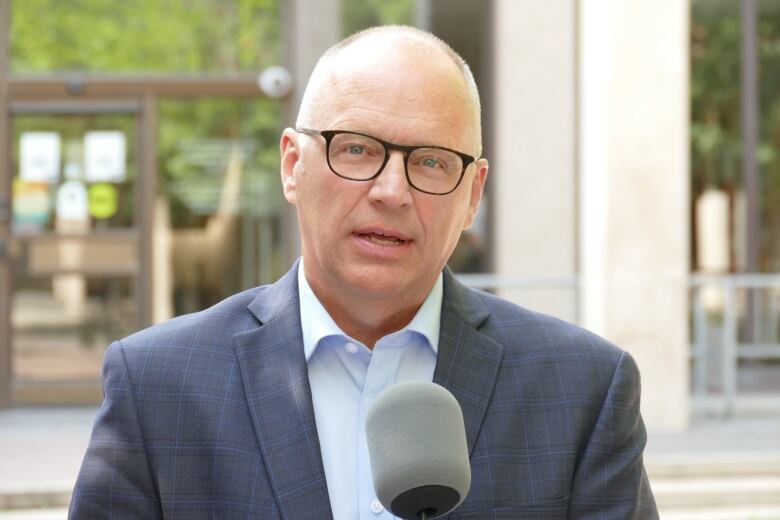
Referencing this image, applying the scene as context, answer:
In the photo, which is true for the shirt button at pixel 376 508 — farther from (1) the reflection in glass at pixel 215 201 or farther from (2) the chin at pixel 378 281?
(1) the reflection in glass at pixel 215 201

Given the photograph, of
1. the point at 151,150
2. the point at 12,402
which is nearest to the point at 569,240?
the point at 151,150

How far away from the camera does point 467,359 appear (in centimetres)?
248

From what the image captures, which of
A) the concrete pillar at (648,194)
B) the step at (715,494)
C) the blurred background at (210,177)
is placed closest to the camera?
the step at (715,494)

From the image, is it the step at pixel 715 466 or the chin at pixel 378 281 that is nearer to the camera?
the chin at pixel 378 281

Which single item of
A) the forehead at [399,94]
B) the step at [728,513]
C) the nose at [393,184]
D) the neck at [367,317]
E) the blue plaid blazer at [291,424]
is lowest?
the step at [728,513]

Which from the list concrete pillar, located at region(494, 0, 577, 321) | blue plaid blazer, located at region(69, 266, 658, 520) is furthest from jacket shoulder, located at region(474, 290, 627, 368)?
concrete pillar, located at region(494, 0, 577, 321)

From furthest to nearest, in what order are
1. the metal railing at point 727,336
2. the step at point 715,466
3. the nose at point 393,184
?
1. the metal railing at point 727,336
2. the step at point 715,466
3. the nose at point 393,184

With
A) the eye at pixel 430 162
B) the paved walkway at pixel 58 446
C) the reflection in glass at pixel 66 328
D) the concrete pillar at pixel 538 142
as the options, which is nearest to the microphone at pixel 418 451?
the eye at pixel 430 162

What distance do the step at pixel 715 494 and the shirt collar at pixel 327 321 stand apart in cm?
571

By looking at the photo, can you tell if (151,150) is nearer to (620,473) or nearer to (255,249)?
(255,249)

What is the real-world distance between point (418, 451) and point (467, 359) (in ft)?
1.93

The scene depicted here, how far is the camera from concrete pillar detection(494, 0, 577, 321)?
10664 millimetres

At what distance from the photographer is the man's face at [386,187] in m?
2.27

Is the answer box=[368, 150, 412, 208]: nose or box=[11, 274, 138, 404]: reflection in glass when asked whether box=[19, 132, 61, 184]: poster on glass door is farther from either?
box=[368, 150, 412, 208]: nose
